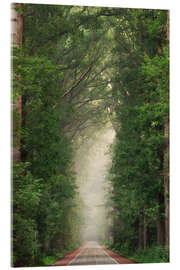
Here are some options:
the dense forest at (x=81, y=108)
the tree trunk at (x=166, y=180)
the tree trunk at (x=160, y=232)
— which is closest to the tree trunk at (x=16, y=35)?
the dense forest at (x=81, y=108)

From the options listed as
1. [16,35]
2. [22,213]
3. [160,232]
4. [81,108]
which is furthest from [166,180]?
[16,35]

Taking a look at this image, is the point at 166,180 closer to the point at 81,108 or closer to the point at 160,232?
the point at 160,232

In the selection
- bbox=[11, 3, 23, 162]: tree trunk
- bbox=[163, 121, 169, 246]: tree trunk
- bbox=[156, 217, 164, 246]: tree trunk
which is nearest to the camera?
bbox=[11, 3, 23, 162]: tree trunk

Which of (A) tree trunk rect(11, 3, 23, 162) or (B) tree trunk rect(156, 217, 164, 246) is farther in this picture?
(B) tree trunk rect(156, 217, 164, 246)

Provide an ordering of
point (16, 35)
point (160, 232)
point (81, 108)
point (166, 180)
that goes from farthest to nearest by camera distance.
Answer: point (81, 108) < point (166, 180) < point (160, 232) < point (16, 35)

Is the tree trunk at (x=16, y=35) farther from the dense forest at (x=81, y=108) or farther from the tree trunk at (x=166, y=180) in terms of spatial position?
the tree trunk at (x=166, y=180)

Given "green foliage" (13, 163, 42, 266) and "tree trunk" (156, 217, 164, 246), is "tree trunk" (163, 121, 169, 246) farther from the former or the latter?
"green foliage" (13, 163, 42, 266)

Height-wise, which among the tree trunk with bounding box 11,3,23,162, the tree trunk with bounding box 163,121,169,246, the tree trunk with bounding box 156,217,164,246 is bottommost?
the tree trunk with bounding box 156,217,164,246

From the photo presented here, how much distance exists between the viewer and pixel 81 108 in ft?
51.8

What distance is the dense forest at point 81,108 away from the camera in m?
10.7

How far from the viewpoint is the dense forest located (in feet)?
35.0

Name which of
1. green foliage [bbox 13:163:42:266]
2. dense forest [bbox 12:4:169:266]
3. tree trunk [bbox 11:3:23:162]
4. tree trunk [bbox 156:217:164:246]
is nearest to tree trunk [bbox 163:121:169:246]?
dense forest [bbox 12:4:169:266]
